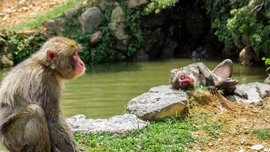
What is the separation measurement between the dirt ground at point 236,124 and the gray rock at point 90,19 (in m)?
12.0

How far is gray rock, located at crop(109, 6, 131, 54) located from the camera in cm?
1587

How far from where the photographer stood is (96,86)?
374 inches

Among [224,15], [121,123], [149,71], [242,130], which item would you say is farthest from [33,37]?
[242,130]

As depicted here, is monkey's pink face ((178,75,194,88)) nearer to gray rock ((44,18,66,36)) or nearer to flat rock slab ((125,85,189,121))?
flat rock slab ((125,85,189,121))

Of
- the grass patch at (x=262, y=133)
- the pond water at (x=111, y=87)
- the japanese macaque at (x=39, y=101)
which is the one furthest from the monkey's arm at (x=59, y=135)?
the pond water at (x=111, y=87)

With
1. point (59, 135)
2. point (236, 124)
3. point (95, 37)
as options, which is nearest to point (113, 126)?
point (59, 135)

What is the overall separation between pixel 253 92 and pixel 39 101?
4890 millimetres

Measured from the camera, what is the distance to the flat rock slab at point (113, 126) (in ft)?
13.0

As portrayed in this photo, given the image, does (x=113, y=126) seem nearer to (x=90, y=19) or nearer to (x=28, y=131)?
(x=28, y=131)

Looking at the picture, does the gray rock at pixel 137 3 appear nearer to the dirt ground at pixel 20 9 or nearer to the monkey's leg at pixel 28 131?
the dirt ground at pixel 20 9

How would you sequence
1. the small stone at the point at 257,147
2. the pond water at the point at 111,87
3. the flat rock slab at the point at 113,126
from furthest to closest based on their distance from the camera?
the pond water at the point at 111,87 < the flat rock slab at the point at 113,126 < the small stone at the point at 257,147

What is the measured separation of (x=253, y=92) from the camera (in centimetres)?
614

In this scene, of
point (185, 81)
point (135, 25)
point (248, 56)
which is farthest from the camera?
point (135, 25)

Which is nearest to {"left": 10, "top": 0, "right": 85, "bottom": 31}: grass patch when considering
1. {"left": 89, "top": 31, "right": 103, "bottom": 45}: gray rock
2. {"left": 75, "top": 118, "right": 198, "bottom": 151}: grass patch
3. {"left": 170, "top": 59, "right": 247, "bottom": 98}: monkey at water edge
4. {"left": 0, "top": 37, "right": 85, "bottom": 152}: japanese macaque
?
{"left": 89, "top": 31, "right": 103, "bottom": 45}: gray rock
